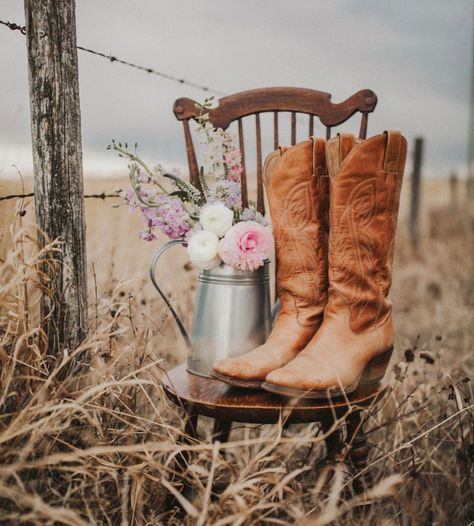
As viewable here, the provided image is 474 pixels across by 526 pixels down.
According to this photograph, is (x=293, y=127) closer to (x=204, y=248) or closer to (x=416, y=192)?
(x=204, y=248)

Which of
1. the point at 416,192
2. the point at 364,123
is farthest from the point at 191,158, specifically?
the point at 416,192

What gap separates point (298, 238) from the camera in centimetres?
155

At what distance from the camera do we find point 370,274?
4.92 ft

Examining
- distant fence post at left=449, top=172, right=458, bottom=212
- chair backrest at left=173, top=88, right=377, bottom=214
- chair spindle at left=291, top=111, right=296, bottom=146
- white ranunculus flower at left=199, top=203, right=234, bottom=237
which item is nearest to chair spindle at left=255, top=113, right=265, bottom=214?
chair backrest at left=173, top=88, right=377, bottom=214

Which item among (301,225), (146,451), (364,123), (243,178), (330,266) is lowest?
(146,451)

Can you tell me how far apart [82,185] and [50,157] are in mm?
112

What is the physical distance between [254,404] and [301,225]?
0.51 meters

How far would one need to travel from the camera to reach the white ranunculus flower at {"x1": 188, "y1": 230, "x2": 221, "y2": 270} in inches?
58.4

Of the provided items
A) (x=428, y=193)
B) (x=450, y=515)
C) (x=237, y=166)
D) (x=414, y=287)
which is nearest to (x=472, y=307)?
(x=414, y=287)

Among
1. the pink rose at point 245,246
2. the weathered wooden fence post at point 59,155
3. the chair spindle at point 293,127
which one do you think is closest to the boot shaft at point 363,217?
the pink rose at point 245,246

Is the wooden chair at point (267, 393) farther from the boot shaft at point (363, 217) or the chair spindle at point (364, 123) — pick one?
the boot shaft at point (363, 217)

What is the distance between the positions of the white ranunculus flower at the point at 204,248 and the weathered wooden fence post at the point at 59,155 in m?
0.31

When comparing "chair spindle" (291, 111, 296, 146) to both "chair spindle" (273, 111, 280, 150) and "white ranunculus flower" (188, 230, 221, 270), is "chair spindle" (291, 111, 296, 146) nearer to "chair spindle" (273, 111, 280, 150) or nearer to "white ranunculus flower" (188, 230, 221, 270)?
"chair spindle" (273, 111, 280, 150)

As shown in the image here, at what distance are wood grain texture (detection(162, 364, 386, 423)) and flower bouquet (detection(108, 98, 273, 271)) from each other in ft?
1.06
